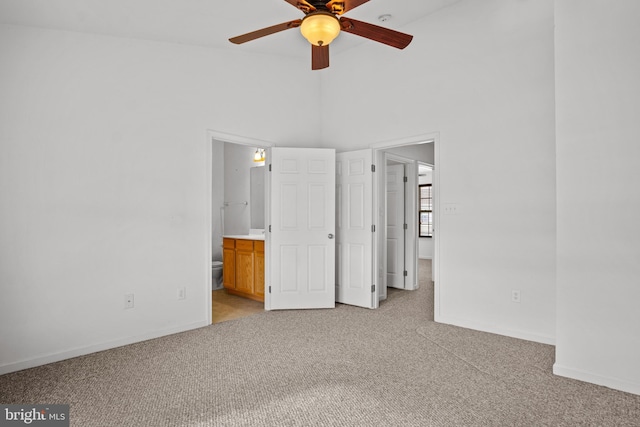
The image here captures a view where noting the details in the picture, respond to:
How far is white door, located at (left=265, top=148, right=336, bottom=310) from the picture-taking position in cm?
448

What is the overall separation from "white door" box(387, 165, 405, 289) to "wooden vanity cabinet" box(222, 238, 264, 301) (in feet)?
7.02

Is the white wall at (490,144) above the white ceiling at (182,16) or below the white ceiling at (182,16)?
below

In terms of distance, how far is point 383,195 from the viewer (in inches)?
195

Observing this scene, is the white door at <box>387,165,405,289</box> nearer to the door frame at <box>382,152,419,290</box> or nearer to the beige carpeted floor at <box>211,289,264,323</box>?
the door frame at <box>382,152,419,290</box>

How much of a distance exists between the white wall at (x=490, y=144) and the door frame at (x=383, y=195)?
0.04m

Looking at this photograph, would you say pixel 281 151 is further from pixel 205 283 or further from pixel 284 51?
pixel 205 283

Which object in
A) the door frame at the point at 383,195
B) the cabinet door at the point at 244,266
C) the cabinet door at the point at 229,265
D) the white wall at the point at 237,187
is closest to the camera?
the door frame at the point at 383,195

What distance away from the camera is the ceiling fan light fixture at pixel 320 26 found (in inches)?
86.1

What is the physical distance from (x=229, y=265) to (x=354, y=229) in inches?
78.2

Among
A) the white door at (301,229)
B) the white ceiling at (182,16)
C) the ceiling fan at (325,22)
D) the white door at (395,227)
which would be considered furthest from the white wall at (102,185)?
the white door at (395,227)

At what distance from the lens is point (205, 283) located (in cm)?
394

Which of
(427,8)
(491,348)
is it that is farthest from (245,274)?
(427,8)

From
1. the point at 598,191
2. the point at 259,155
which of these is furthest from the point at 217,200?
the point at 598,191

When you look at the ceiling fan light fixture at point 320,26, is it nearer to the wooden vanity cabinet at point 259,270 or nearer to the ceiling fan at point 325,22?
the ceiling fan at point 325,22
